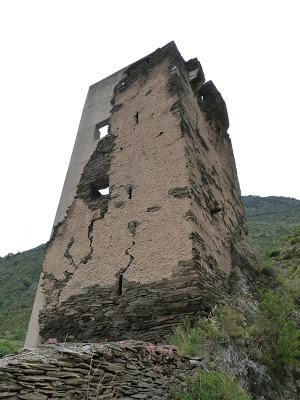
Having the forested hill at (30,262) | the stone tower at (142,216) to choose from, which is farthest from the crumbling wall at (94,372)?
the forested hill at (30,262)

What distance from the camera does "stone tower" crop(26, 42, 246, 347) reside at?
6062 mm

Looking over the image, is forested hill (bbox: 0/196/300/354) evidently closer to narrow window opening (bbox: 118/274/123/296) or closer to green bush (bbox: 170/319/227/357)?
narrow window opening (bbox: 118/274/123/296)

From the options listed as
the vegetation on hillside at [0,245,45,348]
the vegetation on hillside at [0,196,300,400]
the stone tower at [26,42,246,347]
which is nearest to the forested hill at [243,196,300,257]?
the vegetation on hillside at [0,196,300,400]

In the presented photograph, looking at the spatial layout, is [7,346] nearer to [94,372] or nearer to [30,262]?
[30,262]

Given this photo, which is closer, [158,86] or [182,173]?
[182,173]

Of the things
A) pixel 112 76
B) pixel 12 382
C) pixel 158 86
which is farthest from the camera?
pixel 112 76

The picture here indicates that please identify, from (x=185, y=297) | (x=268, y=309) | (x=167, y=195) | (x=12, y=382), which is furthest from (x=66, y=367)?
(x=268, y=309)

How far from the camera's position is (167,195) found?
268 inches

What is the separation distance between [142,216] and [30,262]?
103 ft

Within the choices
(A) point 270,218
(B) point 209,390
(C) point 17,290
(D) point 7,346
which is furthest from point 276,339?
(A) point 270,218

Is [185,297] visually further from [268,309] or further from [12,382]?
[12,382]

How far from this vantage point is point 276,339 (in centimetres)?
633

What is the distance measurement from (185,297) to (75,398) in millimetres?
2545

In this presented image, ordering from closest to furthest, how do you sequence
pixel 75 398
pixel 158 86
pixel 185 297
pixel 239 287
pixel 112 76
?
pixel 75 398, pixel 185 297, pixel 239 287, pixel 158 86, pixel 112 76
